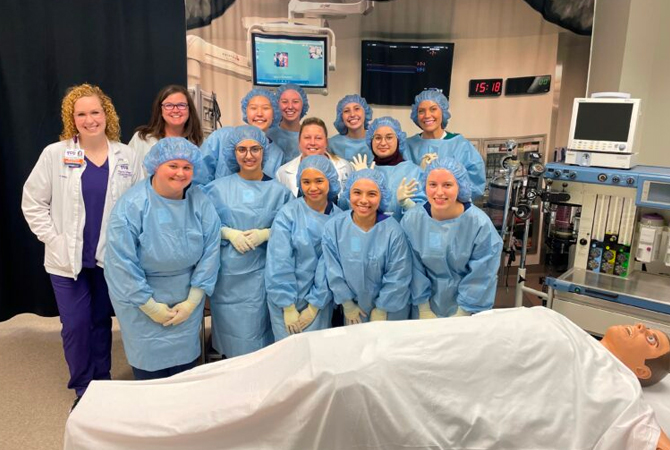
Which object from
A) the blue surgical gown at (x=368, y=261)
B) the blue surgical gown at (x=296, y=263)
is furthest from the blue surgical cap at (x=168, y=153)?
the blue surgical gown at (x=368, y=261)

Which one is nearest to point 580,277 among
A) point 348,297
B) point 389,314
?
point 389,314

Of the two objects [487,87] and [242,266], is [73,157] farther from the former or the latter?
[487,87]

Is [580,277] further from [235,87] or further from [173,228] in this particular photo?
[235,87]

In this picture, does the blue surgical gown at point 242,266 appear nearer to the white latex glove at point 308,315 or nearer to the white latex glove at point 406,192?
the white latex glove at point 308,315

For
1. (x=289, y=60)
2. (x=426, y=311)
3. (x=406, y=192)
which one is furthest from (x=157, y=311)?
(x=289, y=60)

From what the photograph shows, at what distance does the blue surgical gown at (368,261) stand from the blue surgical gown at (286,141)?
1.00 meters

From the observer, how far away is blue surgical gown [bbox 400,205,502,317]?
2.23 m

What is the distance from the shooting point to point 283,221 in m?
2.38

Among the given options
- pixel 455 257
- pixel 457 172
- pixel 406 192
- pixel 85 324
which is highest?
pixel 457 172

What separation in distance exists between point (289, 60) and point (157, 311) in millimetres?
2338

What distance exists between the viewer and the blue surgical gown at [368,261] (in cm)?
229


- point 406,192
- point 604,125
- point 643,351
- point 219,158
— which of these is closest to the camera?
point 643,351

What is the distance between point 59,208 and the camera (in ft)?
7.95

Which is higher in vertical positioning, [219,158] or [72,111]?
[72,111]
